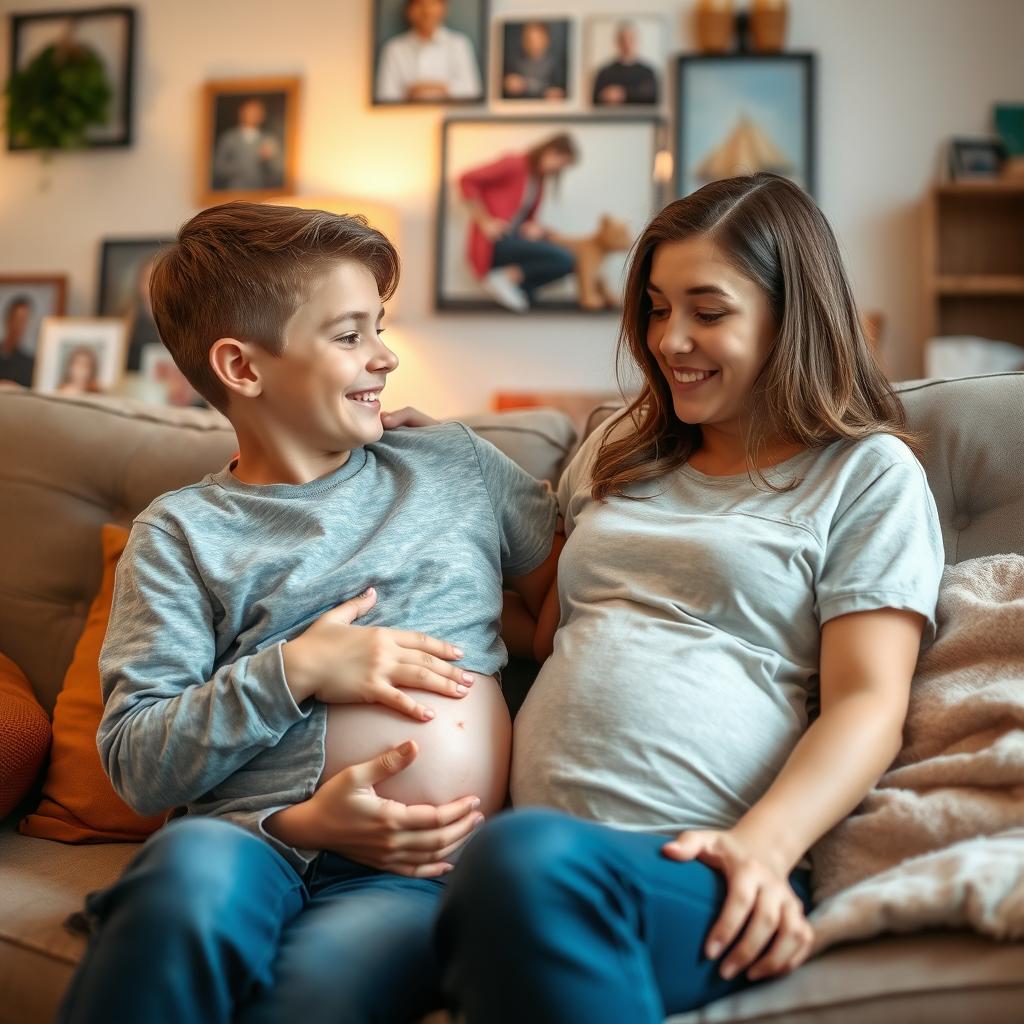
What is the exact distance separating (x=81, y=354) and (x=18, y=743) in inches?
110

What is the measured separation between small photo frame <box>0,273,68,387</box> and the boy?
289 centimetres

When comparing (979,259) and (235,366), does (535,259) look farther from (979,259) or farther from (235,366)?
(235,366)

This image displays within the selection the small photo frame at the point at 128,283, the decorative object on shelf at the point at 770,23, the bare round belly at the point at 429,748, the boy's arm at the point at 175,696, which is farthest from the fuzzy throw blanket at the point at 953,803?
the small photo frame at the point at 128,283

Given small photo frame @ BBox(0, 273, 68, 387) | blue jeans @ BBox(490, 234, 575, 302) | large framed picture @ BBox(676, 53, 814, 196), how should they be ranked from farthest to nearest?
small photo frame @ BBox(0, 273, 68, 387) < blue jeans @ BBox(490, 234, 575, 302) < large framed picture @ BBox(676, 53, 814, 196)

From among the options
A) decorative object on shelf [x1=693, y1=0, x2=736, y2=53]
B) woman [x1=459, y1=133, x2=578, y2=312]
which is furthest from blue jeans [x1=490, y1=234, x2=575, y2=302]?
decorative object on shelf [x1=693, y1=0, x2=736, y2=53]

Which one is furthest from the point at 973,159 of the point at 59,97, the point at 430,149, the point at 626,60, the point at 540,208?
the point at 59,97

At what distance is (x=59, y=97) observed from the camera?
3.82 metres

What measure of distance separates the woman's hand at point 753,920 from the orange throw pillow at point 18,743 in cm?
80

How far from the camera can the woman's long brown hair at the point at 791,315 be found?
121 centimetres

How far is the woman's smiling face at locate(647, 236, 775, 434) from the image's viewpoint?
3.94 feet

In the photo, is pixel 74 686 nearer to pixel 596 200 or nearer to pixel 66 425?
pixel 66 425

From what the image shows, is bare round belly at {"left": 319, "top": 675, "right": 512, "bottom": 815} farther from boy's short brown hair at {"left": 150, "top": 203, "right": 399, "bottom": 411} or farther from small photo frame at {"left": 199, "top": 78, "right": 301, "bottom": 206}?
small photo frame at {"left": 199, "top": 78, "right": 301, "bottom": 206}

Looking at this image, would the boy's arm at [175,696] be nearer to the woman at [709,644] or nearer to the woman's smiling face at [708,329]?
the woman at [709,644]

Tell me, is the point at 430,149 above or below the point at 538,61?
below
